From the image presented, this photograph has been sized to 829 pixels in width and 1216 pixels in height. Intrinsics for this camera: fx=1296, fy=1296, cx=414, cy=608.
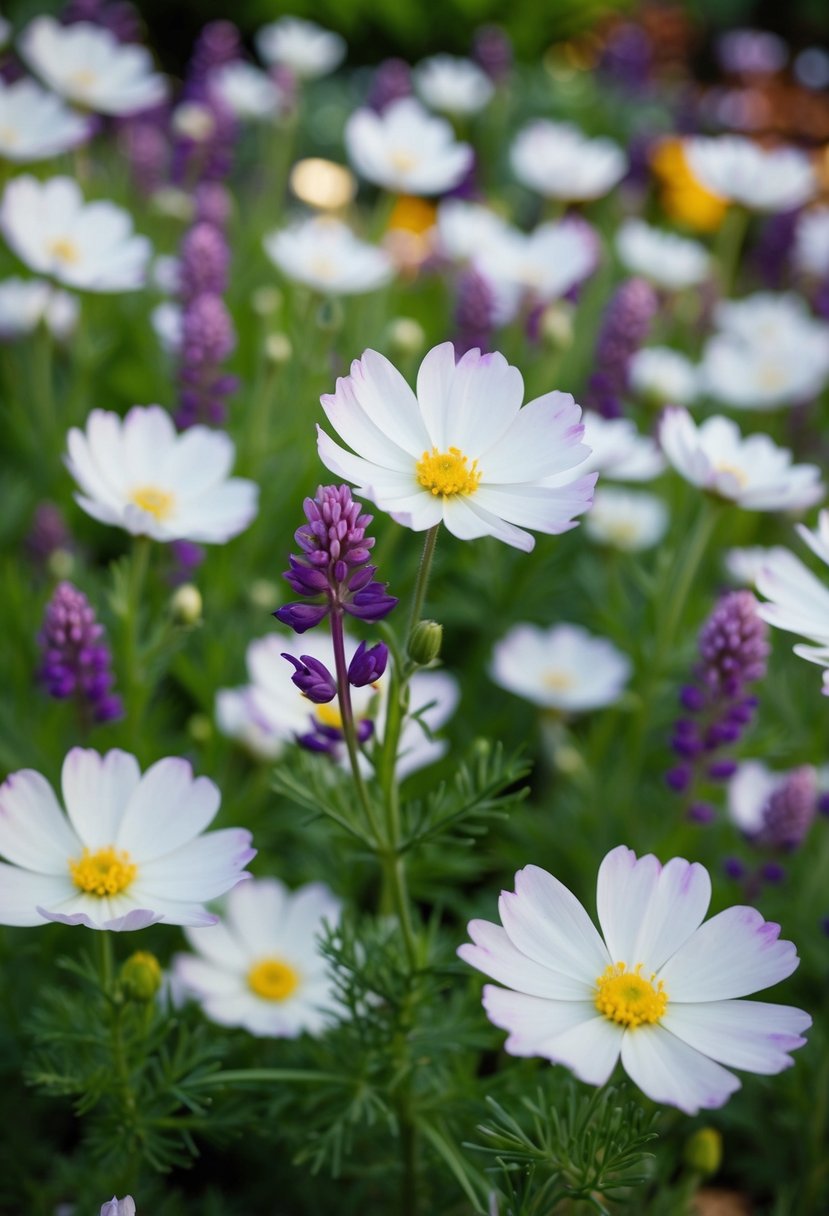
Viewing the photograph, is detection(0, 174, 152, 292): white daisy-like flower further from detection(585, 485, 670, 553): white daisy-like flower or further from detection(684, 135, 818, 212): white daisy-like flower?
detection(684, 135, 818, 212): white daisy-like flower

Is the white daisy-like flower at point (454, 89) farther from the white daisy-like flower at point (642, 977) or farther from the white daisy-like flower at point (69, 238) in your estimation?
the white daisy-like flower at point (642, 977)

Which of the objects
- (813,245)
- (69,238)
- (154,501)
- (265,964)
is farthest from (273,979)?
(813,245)

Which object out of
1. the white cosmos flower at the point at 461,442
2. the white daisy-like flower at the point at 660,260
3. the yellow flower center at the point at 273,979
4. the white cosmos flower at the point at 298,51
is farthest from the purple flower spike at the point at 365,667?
the white cosmos flower at the point at 298,51

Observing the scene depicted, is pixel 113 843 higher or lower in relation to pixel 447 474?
lower

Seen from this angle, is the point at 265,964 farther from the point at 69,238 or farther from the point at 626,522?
the point at 69,238

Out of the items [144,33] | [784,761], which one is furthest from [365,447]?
[144,33]

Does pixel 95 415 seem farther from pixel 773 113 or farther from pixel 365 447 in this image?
pixel 773 113
